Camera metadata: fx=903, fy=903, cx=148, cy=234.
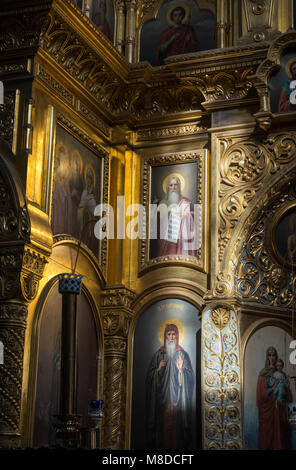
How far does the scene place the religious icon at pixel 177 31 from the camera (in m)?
14.0

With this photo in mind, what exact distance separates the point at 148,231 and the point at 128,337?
1.63 meters

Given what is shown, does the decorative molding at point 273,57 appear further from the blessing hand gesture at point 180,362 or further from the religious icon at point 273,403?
the blessing hand gesture at point 180,362

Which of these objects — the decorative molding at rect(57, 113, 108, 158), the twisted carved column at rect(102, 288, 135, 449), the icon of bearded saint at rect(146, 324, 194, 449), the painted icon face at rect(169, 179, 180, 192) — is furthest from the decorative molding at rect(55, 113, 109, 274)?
the icon of bearded saint at rect(146, 324, 194, 449)

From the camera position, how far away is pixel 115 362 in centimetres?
1303

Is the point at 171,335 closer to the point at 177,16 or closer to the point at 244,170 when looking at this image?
the point at 244,170

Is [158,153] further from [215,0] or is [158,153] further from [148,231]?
[215,0]

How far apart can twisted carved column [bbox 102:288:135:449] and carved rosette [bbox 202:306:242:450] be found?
4.26 feet

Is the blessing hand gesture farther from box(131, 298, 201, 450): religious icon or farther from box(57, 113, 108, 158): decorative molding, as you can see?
box(57, 113, 108, 158): decorative molding

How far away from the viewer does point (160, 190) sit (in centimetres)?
1377

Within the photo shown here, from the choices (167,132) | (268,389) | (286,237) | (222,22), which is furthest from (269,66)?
(268,389)

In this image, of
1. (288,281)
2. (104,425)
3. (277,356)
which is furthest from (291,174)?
(104,425)

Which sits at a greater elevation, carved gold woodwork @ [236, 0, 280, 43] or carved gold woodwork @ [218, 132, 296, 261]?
carved gold woodwork @ [236, 0, 280, 43]

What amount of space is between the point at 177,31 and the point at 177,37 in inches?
4.3

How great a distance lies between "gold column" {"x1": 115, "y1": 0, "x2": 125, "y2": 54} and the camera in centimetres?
1435
